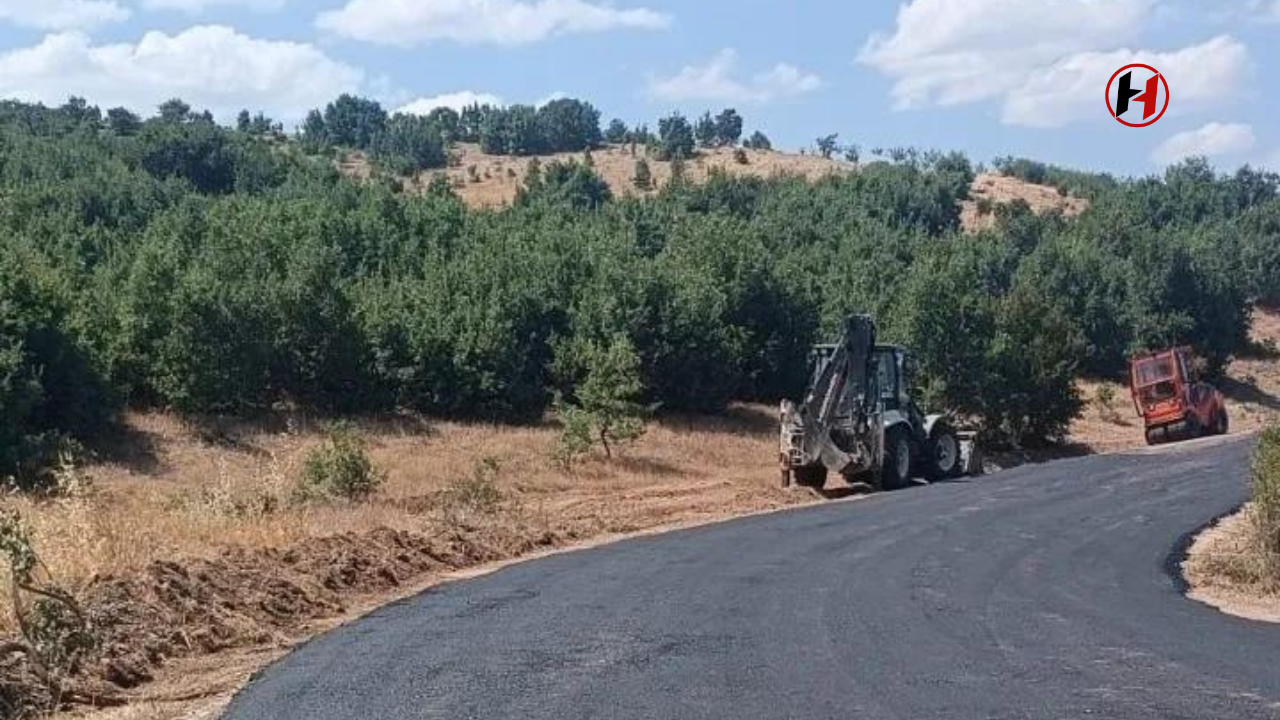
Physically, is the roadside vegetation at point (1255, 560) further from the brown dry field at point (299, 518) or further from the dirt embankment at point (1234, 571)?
the brown dry field at point (299, 518)

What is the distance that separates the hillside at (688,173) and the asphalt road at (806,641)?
88.0 metres

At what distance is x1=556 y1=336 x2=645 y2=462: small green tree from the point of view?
40034 millimetres

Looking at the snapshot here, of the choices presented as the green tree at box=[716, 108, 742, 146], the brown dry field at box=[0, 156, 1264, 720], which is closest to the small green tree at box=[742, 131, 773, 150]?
the green tree at box=[716, 108, 742, 146]

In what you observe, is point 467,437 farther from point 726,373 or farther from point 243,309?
point 726,373

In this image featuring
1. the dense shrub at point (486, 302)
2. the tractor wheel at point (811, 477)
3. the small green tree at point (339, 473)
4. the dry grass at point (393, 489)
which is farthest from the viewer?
the dense shrub at point (486, 302)

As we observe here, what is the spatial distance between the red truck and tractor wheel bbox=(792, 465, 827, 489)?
19621 millimetres

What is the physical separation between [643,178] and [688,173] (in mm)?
5985

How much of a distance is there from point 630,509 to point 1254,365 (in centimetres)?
6698

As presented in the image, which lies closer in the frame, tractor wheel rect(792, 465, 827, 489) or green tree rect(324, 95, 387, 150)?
tractor wheel rect(792, 465, 827, 489)

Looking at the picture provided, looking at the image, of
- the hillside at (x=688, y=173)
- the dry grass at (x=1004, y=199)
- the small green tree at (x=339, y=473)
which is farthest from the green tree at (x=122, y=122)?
the small green tree at (x=339, y=473)

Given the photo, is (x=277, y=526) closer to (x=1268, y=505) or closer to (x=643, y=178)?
(x=1268, y=505)

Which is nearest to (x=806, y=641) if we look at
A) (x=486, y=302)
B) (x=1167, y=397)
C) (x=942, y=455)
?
(x=942, y=455)

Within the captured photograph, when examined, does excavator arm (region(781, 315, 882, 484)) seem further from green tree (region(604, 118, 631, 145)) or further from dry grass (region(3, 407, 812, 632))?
green tree (region(604, 118, 631, 145))

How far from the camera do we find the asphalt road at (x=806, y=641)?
10523 mm
